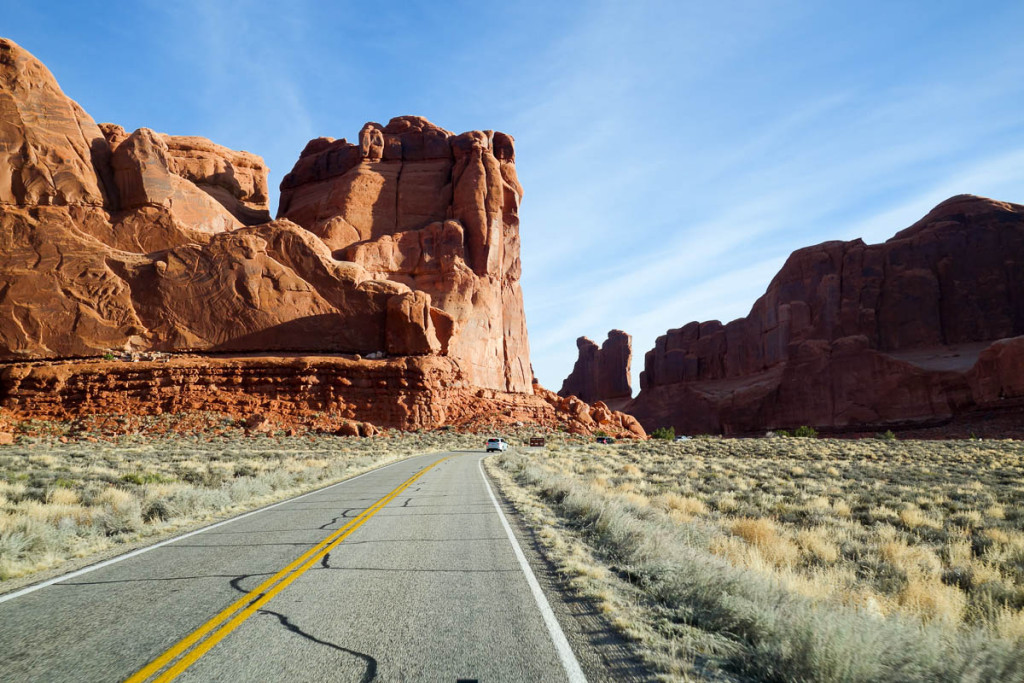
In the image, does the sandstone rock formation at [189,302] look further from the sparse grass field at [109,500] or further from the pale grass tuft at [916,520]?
the pale grass tuft at [916,520]

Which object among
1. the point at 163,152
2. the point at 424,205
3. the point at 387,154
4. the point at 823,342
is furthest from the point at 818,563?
the point at 823,342

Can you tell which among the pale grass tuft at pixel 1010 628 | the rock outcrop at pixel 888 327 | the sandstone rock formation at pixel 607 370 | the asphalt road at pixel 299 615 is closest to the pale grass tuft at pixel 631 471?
the asphalt road at pixel 299 615

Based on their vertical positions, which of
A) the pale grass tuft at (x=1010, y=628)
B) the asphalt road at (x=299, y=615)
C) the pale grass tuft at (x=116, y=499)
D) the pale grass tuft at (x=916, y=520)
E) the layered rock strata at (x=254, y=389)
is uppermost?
the layered rock strata at (x=254, y=389)

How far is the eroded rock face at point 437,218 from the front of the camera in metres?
72.8

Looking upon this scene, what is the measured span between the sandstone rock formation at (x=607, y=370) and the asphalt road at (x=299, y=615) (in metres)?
124

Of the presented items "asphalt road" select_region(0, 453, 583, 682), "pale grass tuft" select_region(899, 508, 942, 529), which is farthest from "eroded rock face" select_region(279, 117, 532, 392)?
"asphalt road" select_region(0, 453, 583, 682)

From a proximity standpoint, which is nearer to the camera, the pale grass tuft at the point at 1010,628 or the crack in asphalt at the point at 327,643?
the crack in asphalt at the point at 327,643

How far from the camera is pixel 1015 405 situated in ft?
213

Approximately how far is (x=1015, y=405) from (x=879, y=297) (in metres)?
28.5

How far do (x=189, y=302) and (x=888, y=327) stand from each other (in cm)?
9250

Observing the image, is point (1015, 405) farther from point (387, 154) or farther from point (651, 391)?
point (387, 154)

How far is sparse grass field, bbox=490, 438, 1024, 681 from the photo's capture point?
4.15 metres

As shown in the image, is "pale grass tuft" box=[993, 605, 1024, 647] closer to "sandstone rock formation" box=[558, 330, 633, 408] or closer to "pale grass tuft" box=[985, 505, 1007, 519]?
"pale grass tuft" box=[985, 505, 1007, 519]

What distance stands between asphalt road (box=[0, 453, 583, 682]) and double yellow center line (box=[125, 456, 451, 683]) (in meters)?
0.02
